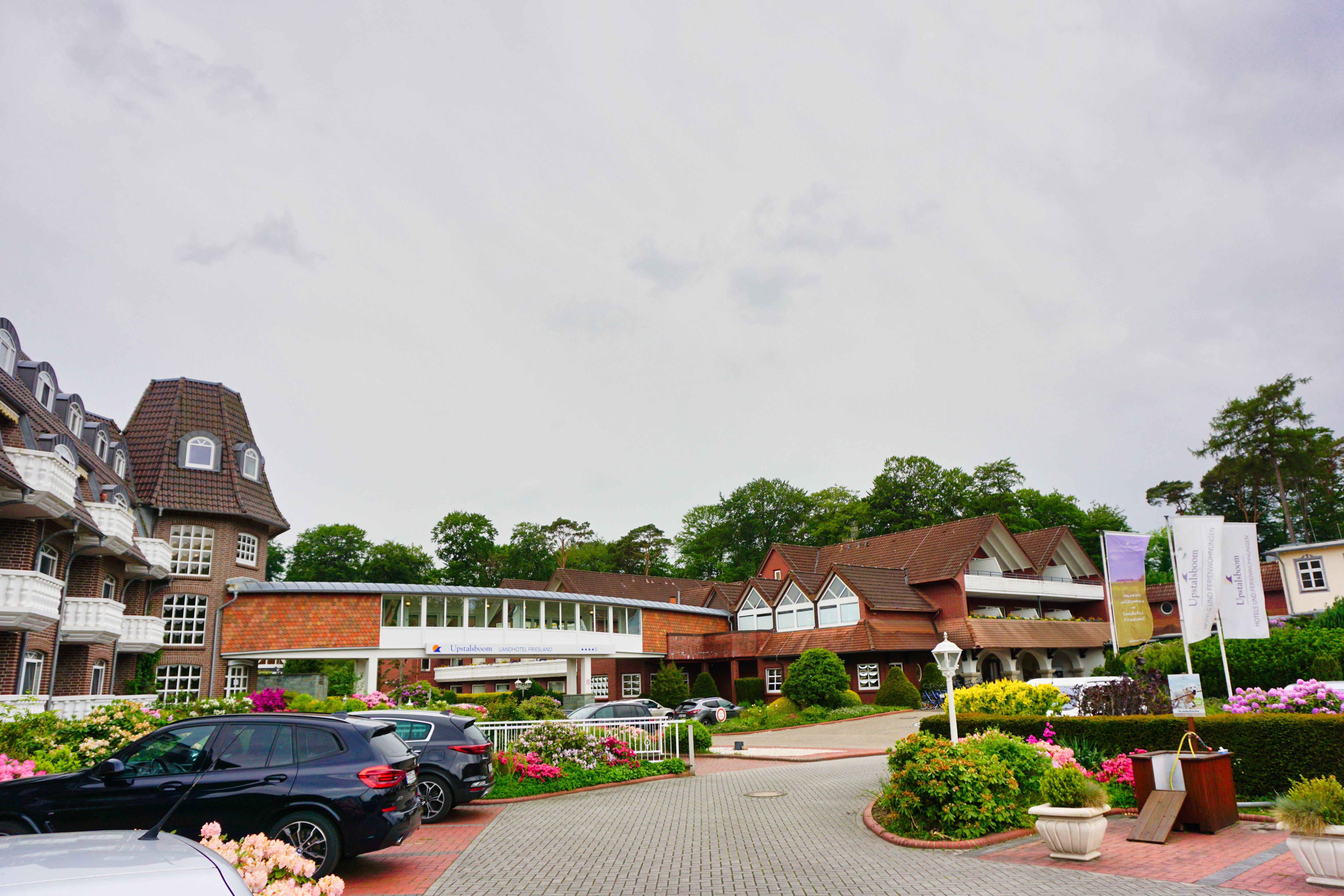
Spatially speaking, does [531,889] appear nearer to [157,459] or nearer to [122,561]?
[122,561]

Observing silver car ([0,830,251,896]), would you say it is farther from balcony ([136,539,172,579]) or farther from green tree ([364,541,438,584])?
green tree ([364,541,438,584])

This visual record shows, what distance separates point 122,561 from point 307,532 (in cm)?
4948

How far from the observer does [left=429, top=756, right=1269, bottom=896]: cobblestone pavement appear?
26.9 feet

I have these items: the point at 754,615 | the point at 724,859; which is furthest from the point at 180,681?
the point at 724,859

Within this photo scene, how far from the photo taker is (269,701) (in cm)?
1969

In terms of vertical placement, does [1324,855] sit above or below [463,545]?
below

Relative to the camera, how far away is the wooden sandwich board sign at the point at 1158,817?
30.9ft

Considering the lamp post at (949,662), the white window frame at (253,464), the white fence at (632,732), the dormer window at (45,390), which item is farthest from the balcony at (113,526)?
the lamp post at (949,662)

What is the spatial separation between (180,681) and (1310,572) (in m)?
46.8

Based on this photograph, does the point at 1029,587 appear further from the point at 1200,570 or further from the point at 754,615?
the point at 1200,570

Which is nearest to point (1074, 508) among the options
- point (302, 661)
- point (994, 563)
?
point (994, 563)

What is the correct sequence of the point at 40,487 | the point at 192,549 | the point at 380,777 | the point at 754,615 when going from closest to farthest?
1. the point at 380,777
2. the point at 40,487
3. the point at 192,549
4. the point at 754,615

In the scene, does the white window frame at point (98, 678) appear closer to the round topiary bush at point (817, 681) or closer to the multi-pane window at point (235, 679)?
the multi-pane window at point (235, 679)

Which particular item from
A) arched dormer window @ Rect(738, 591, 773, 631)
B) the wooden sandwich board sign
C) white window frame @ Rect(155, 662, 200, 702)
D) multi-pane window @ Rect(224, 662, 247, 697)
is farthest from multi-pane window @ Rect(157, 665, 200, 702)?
the wooden sandwich board sign
